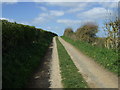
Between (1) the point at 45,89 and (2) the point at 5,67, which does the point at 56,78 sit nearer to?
(1) the point at 45,89

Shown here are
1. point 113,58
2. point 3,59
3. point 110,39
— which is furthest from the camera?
point 110,39

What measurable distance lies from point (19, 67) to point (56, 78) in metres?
1.80

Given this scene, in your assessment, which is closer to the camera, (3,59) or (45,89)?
(45,89)

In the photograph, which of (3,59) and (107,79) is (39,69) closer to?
(3,59)

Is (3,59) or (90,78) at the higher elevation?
(3,59)

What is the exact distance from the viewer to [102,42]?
16.3 metres

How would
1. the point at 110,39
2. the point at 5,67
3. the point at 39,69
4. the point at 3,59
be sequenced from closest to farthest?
the point at 5,67 < the point at 3,59 < the point at 39,69 < the point at 110,39

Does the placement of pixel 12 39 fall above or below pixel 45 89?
above

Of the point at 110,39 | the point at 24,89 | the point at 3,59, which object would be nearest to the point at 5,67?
the point at 3,59

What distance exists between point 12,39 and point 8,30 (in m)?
0.87

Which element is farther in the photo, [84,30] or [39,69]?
[84,30]

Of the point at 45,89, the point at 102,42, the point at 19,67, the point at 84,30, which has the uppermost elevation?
the point at 84,30

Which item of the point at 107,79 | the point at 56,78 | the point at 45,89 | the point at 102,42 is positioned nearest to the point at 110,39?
the point at 102,42

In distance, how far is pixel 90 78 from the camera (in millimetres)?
7672
